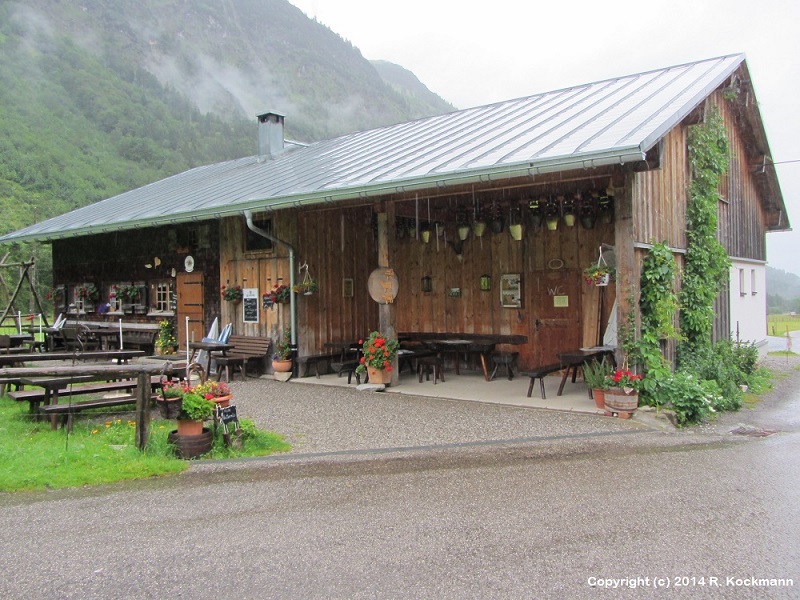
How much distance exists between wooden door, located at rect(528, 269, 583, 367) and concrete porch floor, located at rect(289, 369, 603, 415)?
1.70 feet

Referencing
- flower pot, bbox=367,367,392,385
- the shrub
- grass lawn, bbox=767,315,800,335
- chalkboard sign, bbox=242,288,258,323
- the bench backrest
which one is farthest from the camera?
grass lawn, bbox=767,315,800,335

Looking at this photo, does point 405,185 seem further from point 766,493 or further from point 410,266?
point 766,493

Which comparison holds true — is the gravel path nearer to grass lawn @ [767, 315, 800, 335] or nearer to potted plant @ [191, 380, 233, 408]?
potted plant @ [191, 380, 233, 408]

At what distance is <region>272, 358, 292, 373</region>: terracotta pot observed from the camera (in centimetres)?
1177

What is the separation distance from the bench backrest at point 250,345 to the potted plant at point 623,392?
6.44 meters

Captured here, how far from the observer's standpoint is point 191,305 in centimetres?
1387

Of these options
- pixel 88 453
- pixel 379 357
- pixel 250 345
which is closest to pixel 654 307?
pixel 379 357

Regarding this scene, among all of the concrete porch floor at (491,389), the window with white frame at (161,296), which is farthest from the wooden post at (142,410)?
the window with white frame at (161,296)

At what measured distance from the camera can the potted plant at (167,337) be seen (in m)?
14.4

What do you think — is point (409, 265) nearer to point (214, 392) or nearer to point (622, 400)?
point (622, 400)

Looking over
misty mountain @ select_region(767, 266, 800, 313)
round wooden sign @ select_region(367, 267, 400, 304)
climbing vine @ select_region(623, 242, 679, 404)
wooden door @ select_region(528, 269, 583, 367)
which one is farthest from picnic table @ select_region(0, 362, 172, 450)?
misty mountain @ select_region(767, 266, 800, 313)

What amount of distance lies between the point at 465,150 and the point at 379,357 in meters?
3.42

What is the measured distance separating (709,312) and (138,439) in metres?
8.84

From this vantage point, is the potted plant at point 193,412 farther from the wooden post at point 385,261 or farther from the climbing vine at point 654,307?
the climbing vine at point 654,307
